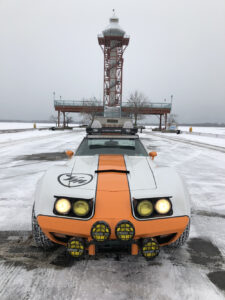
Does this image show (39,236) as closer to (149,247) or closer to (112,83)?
(149,247)

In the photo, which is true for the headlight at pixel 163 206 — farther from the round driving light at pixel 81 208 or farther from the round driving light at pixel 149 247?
the round driving light at pixel 81 208

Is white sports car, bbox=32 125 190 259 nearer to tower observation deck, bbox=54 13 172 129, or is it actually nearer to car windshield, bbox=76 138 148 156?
car windshield, bbox=76 138 148 156

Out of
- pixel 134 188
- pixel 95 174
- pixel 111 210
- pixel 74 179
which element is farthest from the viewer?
pixel 95 174

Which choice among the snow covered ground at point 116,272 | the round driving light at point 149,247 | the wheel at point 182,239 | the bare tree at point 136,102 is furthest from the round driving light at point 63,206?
the bare tree at point 136,102

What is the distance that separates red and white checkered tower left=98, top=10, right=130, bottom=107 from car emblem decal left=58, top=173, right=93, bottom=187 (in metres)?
40.0

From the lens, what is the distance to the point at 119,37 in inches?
1649

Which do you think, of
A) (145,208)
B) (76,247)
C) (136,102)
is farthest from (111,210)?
(136,102)

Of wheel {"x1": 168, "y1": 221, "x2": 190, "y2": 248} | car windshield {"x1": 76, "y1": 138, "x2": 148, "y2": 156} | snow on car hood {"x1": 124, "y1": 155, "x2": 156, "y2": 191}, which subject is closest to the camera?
snow on car hood {"x1": 124, "y1": 155, "x2": 156, "y2": 191}

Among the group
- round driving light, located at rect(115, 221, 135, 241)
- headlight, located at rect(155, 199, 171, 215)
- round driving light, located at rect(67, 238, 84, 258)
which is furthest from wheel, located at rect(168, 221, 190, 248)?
round driving light, located at rect(67, 238, 84, 258)

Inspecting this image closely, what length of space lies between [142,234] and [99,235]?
1.35ft

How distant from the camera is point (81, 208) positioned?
2.02m

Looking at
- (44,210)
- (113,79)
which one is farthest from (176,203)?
(113,79)

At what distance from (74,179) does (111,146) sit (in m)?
1.43

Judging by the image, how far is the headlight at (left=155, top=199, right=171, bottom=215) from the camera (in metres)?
2.03
